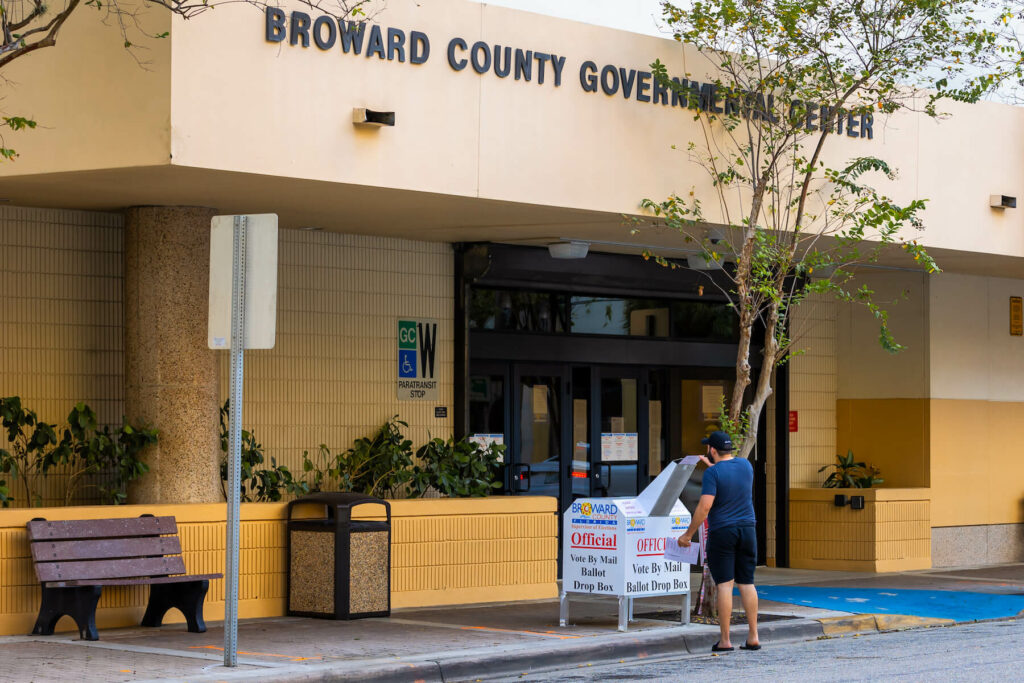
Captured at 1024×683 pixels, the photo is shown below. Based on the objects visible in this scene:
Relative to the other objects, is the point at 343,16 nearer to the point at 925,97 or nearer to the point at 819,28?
the point at 819,28

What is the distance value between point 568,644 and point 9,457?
16.5 ft

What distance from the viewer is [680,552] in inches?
468

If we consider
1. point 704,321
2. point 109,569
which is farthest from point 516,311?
point 109,569

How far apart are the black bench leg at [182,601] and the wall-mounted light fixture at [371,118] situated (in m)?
3.95

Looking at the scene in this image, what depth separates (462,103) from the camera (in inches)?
491

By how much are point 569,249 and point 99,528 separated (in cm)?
609

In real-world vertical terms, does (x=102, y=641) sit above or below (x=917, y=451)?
below

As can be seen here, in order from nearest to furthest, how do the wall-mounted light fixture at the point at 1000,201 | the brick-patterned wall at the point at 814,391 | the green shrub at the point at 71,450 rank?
1. the green shrub at the point at 71,450
2. the wall-mounted light fixture at the point at 1000,201
3. the brick-patterned wall at the point at 814,391

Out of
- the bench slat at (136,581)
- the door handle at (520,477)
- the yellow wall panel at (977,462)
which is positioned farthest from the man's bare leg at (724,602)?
the yellow wall panel at (977,462)

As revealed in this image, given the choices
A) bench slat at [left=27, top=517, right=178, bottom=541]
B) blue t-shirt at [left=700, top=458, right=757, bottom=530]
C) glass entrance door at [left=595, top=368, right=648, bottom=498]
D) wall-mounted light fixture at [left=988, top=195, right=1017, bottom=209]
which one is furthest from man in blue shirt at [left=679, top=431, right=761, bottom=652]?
wall-mounted light fixture at [left=988, top=195, right=1017, bottom=209]

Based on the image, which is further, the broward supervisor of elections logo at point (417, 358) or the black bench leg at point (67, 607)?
the broward supervisor of elections logo at point (417, 358)

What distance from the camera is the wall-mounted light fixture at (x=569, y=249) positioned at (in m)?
15.6

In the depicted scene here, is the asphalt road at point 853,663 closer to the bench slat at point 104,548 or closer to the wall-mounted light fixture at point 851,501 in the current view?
the bench slat at point 104,548

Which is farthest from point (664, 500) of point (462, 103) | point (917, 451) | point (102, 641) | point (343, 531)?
point (917, 451)
